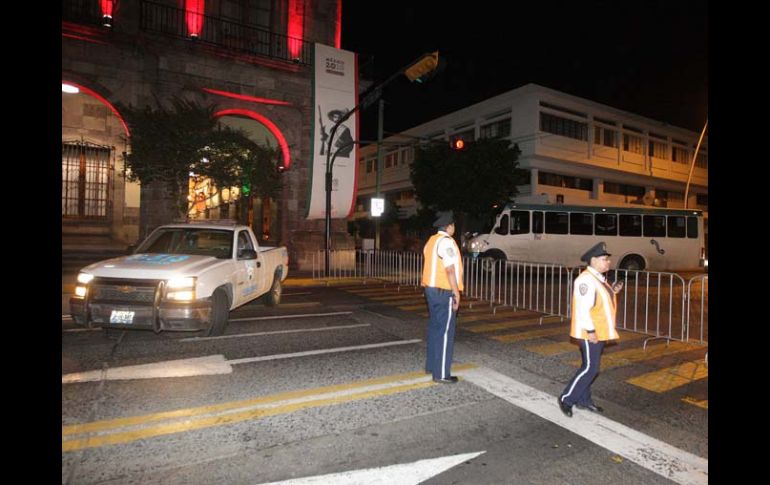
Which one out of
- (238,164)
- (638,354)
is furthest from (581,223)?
(238,164)

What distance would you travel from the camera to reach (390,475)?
11.0ft

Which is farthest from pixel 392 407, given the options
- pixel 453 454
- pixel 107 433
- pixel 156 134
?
pixel 156 134

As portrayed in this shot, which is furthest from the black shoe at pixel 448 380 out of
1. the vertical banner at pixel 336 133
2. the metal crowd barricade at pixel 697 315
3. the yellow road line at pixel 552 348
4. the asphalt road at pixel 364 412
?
the vertical banner at pixel 336 133

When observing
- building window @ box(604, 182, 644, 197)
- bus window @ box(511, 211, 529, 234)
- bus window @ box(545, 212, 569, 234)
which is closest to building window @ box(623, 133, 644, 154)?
building window @ box(604, 182, 644, 197)

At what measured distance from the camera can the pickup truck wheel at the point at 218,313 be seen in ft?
24.1

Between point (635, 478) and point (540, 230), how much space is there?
18.1 meters

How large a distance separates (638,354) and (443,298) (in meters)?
3.89

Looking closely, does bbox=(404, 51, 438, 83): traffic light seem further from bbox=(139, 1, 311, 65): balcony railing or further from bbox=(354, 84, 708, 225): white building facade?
bbox=(354, 84, 708, 225): white building facade

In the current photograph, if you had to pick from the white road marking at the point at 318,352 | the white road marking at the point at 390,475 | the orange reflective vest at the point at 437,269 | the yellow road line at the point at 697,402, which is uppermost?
the orange reflective vest at the point at 437,269

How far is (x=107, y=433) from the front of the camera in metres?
3.98

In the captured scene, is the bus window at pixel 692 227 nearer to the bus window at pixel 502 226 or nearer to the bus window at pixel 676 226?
the bus window at pixel 676 226

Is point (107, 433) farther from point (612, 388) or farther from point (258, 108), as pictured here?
point (258, 108)

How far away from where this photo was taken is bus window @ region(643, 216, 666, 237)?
2183 cm

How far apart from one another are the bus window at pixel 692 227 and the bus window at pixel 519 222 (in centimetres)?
897
